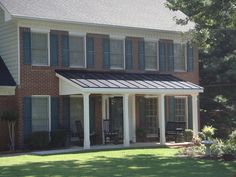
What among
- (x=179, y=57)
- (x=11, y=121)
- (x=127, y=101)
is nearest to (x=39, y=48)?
(x=11, y=121)

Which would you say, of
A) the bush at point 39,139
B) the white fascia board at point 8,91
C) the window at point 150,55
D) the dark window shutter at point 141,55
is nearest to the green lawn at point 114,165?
the bush at point 39,139

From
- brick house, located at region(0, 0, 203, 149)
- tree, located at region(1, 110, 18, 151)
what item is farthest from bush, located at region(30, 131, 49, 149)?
tree, located at region(1, 110, 18, 151)

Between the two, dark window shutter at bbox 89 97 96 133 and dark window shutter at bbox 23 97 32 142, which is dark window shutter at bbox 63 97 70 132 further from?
dark window shutter at bbox 23 97 32 142

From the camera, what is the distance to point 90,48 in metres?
25.9

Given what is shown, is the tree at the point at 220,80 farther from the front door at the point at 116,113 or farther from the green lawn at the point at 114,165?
the green lawn at the point at 114,165

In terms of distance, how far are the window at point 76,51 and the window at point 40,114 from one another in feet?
7.55

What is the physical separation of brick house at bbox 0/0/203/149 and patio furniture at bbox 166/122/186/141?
2.48 ft

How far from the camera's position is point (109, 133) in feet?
83.5

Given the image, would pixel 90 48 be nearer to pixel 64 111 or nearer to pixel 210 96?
pixel 64 111

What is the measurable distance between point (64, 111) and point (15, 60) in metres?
3.22

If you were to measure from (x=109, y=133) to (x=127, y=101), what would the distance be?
77.5 inches

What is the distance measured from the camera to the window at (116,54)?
1057 inches

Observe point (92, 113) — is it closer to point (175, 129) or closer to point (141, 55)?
point (141, 55)

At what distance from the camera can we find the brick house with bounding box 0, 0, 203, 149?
940 inches
